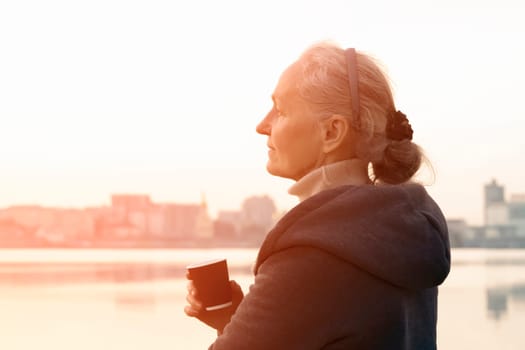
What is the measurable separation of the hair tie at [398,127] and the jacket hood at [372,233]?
14 centimetres

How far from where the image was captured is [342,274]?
1425mm

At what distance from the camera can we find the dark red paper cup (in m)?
1.72

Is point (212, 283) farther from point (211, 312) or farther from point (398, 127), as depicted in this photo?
point (398, 127)

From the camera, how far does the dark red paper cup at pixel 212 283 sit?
67.7 inches

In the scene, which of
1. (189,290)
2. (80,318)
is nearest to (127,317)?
(80,318)

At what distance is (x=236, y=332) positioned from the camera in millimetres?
1419

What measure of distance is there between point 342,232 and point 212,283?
387 mm

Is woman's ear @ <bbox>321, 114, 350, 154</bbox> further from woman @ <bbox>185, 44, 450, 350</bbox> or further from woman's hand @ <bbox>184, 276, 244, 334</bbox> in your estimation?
woman's hand @ <bbox>184, 276, 244, 334</bbox>

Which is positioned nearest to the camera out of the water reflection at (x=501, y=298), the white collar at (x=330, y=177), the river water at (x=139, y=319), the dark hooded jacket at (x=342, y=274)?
the dark hooded jacket at (x=342, y=274)

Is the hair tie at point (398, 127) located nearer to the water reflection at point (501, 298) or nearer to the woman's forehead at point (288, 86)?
the woman's forehead at point (288, 86)

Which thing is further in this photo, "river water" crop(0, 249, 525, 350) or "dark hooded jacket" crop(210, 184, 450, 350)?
"river water" crop(0, 249, 525, 350)

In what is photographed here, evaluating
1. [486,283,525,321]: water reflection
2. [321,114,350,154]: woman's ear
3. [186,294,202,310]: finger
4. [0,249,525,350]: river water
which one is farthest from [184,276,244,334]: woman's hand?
[486,283,525,321]: water reflection

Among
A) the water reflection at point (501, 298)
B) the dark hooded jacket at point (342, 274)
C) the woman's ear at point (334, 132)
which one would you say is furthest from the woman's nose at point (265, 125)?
the water reflection at point (501, 298)

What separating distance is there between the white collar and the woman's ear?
3cm
